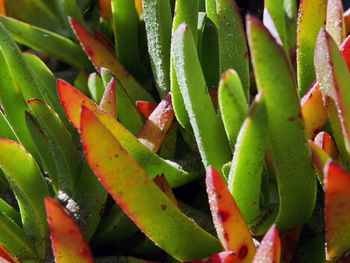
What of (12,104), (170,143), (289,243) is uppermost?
(12,104)

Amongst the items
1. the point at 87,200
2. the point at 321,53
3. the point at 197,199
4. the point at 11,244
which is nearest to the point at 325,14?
the point at 321,53

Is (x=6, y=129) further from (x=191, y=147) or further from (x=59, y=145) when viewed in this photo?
(x=191, y=147)

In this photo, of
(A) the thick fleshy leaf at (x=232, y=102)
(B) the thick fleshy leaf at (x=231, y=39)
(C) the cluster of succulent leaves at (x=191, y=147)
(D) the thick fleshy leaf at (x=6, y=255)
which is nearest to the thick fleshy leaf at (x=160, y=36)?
(C) the cluster of succulent leaves at (x=191, y=147)

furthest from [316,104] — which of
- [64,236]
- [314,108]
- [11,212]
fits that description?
[11,212]

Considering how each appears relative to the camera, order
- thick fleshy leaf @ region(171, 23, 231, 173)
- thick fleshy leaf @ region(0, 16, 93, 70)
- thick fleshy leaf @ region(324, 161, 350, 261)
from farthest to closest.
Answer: thick fleshy leaf @ region(0, 16, 93, 70) < thick fleshy leaf @ region(171, 23, 231, 173) < thick fleshy leaf @ region(324, 161, 350, 261)

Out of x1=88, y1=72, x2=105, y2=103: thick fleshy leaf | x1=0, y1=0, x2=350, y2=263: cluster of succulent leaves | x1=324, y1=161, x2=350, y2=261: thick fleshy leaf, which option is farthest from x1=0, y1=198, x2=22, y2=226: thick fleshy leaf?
x1=324, y1=161, x2=350, y2=261: thick fleshy leaf

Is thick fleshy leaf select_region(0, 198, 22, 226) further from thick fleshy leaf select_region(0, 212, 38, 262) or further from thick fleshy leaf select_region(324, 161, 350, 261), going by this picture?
thick fleshy leaf select_region(324, 161, 350, 261)
